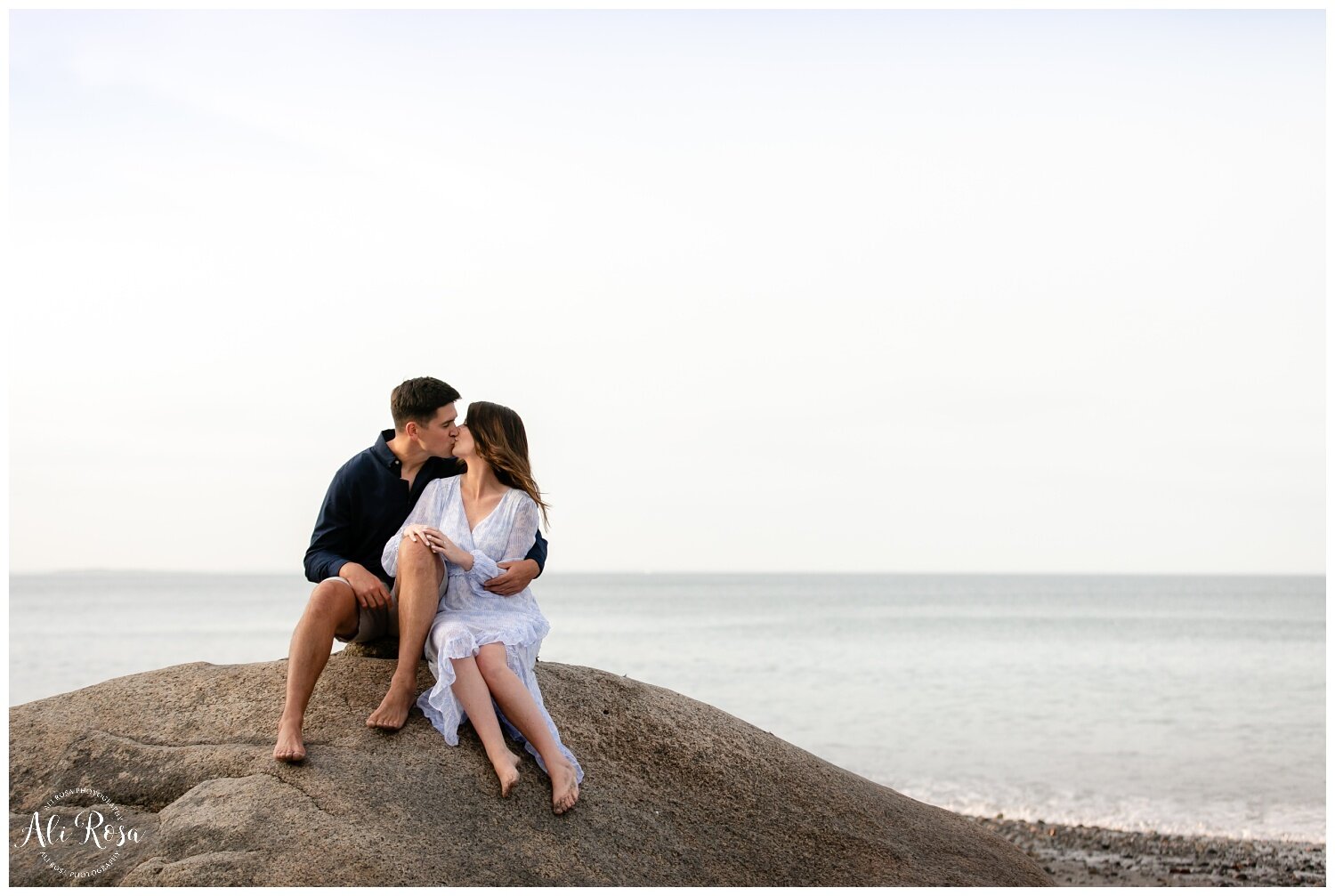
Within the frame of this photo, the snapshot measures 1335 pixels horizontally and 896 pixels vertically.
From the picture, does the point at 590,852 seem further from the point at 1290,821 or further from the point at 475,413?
the point at 1290,821

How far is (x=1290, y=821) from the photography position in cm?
1172

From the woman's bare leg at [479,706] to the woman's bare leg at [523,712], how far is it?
6 cm

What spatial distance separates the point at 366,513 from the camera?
5.91m

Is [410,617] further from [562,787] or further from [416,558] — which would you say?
[562,787]

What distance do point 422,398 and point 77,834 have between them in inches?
101

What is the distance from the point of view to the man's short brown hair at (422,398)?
581 centimetres

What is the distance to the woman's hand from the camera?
5391 millimetres

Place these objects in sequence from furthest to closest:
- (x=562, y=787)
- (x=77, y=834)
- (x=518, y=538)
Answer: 1. (x=518, y=538)
2. (x=562, y=787)
3. (x=77, y=834)

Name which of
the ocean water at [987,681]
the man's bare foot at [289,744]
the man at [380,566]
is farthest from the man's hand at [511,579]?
the ocean water at [987,681]

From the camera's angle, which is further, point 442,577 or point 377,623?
point 377,623

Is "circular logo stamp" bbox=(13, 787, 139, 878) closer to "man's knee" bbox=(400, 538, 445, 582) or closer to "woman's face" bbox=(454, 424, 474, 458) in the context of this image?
"man's knee" bbox=(400, 538, 445, 582)

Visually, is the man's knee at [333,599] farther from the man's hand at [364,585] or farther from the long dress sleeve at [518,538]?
the long dress sleeve at [518,538]

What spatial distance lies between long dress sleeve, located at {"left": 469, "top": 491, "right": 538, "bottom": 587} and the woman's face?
352 mm

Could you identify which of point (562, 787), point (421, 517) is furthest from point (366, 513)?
point (562, 787)
